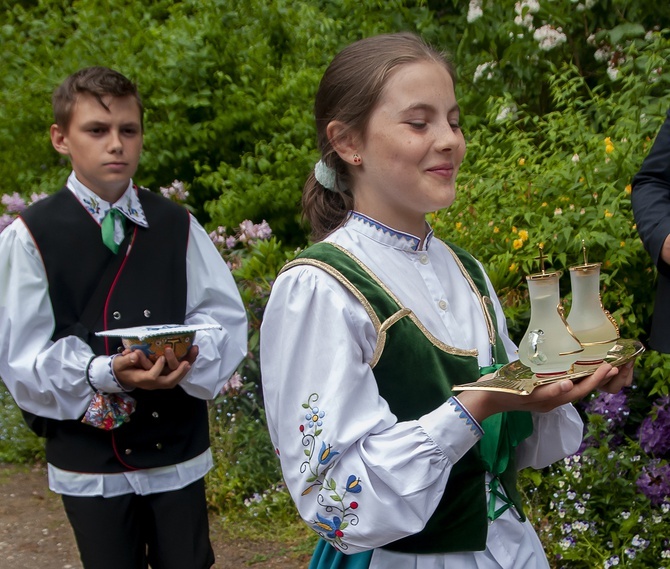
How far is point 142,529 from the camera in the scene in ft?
9.43

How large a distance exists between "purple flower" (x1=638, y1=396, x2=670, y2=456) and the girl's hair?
6.49 feet

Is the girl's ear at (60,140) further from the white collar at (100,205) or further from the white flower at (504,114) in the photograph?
the white flower at (504,114)

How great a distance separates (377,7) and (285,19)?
0.61 m

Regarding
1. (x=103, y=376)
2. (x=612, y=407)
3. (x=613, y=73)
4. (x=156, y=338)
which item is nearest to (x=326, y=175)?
(x=156, y=338)

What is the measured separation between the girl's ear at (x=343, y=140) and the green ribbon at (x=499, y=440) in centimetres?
48

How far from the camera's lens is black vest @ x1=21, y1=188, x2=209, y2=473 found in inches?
109

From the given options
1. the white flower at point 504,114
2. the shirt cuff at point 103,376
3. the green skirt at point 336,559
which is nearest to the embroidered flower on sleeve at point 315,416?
the green skirt at point 336,559

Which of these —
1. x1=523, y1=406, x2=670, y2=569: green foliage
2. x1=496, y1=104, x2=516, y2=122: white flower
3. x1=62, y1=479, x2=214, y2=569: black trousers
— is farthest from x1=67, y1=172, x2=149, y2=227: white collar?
x1=496, y1=104, x2=516, y2=122: white flower

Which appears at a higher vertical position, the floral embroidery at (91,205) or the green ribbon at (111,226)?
the floral embroidery at (91,205)

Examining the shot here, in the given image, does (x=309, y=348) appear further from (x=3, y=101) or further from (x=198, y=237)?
(x=3, y=101)

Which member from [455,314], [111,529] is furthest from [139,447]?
[455,314]

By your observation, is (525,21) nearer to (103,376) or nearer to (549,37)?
(549,37)

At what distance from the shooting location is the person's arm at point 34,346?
268 centimetres

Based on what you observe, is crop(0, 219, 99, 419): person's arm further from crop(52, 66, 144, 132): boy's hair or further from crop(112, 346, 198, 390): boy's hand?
crop(52, 66, 144, 132): boy's hair
